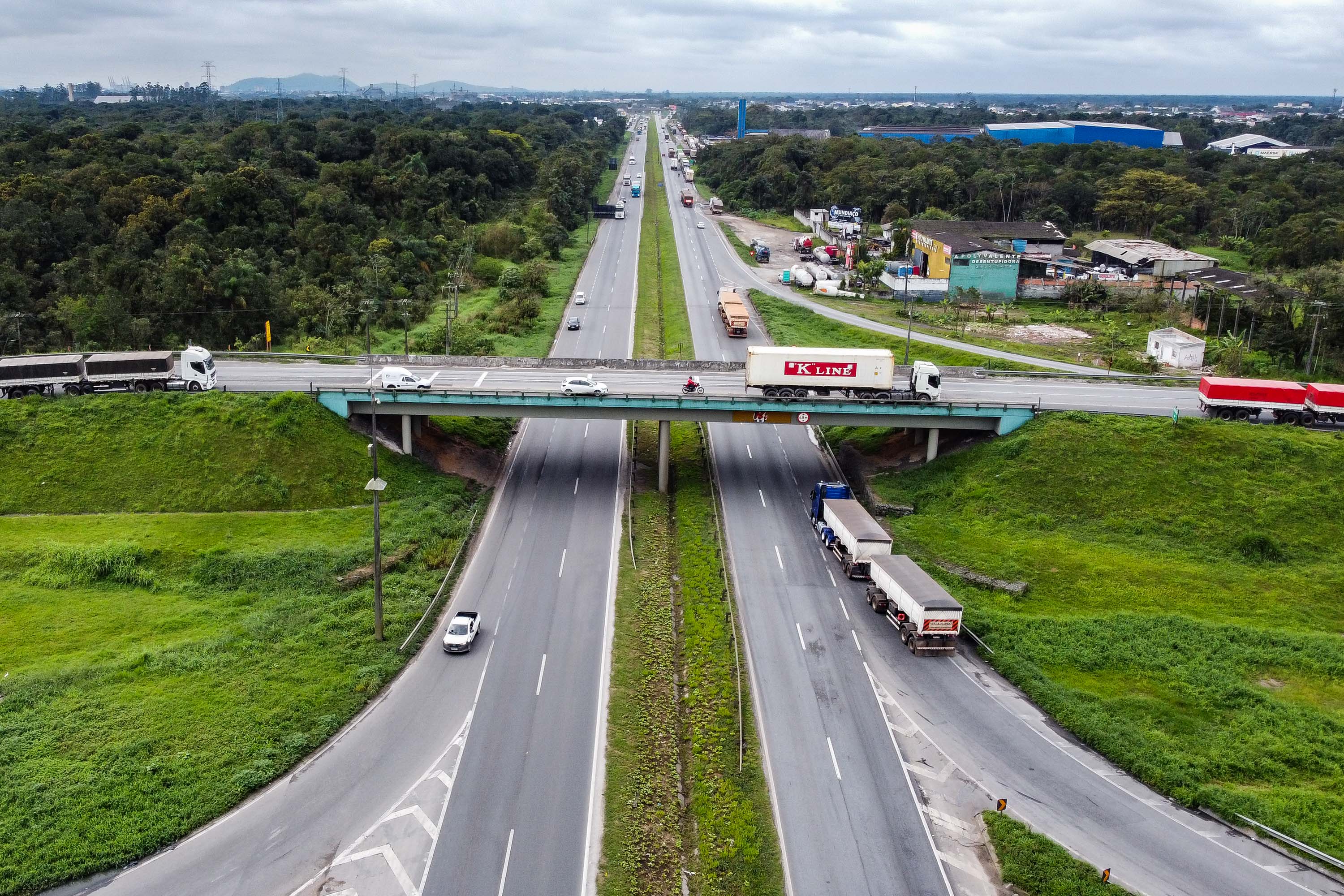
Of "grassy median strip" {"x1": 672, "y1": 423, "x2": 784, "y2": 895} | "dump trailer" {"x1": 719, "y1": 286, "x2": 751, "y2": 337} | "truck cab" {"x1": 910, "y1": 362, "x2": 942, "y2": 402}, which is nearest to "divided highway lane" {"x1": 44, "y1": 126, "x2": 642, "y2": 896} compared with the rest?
Result: "grassy median strip" {"x1": 672, "y1": 423, "x2": 784, "y2": 895}

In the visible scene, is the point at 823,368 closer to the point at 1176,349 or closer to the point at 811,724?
the point at 811,724

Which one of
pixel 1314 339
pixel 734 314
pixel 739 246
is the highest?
pixel 739 246

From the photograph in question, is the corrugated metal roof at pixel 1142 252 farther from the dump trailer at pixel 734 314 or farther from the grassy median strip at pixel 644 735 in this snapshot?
the grassy median strip at pixel 644 735

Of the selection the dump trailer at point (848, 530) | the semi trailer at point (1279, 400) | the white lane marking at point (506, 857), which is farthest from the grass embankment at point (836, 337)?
the white lane marking at point (506, 857)

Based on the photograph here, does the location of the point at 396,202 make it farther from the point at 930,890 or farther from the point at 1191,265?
the point at 930,890

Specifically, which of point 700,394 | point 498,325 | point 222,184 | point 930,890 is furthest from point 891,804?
point 222,184

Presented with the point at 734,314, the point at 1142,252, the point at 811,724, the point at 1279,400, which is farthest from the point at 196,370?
the point at 1142,252

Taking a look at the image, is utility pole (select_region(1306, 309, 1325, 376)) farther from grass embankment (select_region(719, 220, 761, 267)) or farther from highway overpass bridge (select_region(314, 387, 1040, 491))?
grass embankment (select_region(719, 220, 761, 267))
